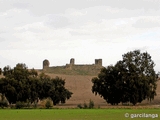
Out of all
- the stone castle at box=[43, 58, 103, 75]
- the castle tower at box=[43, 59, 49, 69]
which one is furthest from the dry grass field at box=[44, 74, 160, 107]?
the castle tower at box=[43, 59, 49, 69]

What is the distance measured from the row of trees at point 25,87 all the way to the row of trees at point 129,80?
8.01m

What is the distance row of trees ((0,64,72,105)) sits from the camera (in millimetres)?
68244

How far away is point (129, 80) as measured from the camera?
2662 inches

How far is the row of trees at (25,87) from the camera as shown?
68244mm

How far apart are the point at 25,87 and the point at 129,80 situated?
1710 cm

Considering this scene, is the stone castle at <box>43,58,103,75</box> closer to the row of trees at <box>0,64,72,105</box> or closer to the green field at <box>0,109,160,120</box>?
the row of trees at <box>0,64,72,105</box>

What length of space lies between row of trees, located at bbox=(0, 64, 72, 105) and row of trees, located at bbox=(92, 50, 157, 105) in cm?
801

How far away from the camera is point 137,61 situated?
228ft

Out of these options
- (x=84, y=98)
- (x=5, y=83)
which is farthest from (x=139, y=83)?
(x=84, y=98)

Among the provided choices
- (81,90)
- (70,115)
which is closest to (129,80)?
(70,115)

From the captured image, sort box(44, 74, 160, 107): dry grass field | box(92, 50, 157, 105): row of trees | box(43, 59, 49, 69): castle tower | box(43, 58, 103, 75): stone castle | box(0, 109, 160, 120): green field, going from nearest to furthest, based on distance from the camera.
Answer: box(0, 109, 160, 120): green field
box(92, 50, 157, 105): row of trees
box(44, 74, 160, 107): dry grass field
box(43, 58, 103, 75): stone castle
box(43, 59, 49, 69): castle tower

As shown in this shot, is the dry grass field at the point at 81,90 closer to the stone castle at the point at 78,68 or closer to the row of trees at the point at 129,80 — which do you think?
the stone castle at the point at 78,68

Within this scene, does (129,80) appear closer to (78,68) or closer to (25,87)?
(25,87)

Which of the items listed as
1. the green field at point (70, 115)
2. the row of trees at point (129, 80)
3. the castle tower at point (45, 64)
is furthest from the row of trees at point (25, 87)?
the castle tower at point (45, 64)
